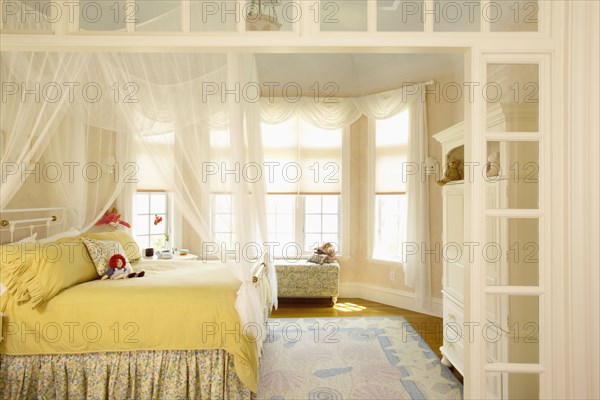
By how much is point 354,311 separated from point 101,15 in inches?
167

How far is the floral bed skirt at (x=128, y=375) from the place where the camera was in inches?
99.6

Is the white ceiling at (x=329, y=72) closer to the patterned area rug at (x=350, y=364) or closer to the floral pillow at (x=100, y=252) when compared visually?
the patterned area rug at (x=350, y=364)

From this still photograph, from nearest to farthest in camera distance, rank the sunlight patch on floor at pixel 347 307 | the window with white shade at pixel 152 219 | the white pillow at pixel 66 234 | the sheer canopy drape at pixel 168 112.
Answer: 1. the sheer canopy drape at pixel 168 112
2. the white pillow at pixel 66 234
3. the window with white shade at pixel 152 219
4. the sunlight patch on floor at pixel 347 307

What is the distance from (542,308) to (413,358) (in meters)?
1.99

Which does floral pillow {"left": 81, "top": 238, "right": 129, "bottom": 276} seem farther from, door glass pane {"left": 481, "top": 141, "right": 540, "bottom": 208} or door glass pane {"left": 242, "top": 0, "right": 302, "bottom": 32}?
door glass pane {"left": 481, "top": 141, "right": 540, "bottom": 208}

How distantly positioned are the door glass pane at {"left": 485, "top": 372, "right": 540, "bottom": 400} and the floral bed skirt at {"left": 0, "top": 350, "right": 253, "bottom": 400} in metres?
1.58

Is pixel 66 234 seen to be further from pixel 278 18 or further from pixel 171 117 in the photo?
pixel 278 18

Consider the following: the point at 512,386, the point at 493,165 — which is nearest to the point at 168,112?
the point at 493,165

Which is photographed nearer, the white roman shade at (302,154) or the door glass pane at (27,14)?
the door glass pane at (27,14)

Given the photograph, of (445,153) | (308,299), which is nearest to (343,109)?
(445,153)

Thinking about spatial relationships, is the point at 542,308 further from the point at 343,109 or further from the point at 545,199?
the point at 343,109

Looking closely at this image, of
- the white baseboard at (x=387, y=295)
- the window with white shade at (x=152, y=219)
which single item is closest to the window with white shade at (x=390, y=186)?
the white baseboard at (x=387, y=295)

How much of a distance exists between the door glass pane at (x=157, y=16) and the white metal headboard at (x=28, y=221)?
198 centimetres

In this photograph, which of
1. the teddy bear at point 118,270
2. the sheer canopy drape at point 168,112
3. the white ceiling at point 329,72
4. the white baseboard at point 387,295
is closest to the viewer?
the sheer canopy drape at point 168,112
